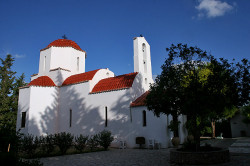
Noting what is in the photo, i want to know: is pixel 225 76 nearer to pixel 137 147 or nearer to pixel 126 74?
pixel 137 147

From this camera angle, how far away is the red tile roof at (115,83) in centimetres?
1989

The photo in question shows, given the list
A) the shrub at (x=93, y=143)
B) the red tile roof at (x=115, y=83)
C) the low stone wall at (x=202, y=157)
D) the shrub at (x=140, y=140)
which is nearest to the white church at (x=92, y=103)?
the red tile roof at (x=115, y=83)

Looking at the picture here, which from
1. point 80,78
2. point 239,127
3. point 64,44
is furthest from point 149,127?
point 239,127

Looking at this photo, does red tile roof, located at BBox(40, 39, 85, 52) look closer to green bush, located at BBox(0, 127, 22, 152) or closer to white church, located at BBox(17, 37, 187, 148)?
white church, located at BBox(17, 37, 187, 148)

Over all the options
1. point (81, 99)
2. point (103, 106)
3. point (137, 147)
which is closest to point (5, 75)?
point (81, 99)

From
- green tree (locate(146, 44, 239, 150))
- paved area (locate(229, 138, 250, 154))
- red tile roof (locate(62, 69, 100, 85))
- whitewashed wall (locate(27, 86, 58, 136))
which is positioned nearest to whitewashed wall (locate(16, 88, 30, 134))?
whitewashed wall (locate(27, 86, 58, 136))

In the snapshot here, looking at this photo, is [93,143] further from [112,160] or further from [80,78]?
[80,78]

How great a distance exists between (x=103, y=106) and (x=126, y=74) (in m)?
4.36

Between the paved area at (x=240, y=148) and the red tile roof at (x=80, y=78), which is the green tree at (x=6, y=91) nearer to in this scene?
the red tile roof at (x=80, y=78)

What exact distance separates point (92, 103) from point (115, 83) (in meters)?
3.32

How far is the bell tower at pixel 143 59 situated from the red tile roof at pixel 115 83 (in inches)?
50.5

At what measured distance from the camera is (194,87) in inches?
417

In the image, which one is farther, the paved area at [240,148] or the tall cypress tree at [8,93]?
the tall cypress tree at [8,93]

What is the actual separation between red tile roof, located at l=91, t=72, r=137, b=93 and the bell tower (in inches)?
50.5
